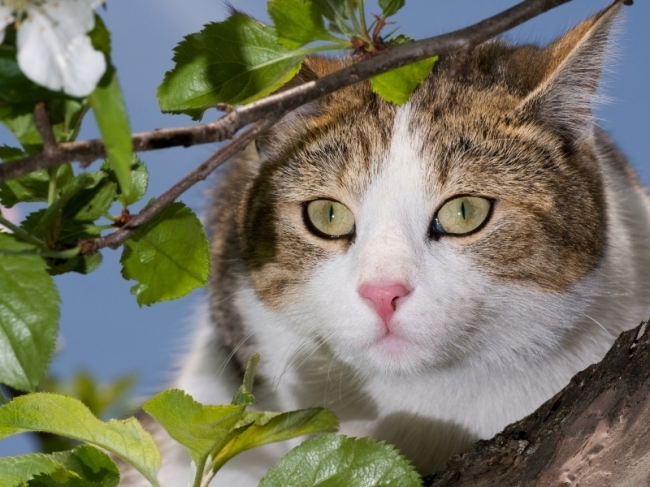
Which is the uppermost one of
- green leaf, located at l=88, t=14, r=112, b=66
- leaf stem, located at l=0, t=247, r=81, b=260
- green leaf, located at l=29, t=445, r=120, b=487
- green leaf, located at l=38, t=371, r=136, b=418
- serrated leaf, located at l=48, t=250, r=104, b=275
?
green leaf, located at l=88, t=14, r=112, b=66

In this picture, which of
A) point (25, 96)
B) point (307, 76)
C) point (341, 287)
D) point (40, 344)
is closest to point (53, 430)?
point (40, 344)

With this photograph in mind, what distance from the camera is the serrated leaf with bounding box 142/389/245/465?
91cm

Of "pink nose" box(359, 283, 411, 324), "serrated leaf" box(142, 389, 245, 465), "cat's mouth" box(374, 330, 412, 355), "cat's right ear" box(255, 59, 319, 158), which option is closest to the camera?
"serrated leaf" box(142, 389, 245, 465)

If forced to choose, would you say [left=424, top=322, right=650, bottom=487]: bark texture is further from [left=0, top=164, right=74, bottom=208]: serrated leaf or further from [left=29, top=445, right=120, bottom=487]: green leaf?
[left=0, top=164, right=74, bottom=208]: serrated leaf

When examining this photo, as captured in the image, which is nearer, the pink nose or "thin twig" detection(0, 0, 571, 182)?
"thin twig" detection(0, 0, 571, 182)

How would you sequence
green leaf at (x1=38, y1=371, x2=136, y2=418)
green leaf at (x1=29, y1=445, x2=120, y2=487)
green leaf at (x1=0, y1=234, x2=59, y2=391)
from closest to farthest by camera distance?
green leaf at (x1=0, y1=234, x2=59, y2=391) < green leaf at (x1=29, y1=445, x2=120, y2=487) < green leaf at (x1=38, y1=371, x2=136, y2=418)

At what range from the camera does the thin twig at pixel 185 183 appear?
0.88 metres

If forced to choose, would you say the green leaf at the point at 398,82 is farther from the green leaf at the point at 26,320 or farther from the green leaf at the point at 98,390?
the green leaf at the point at 98,390

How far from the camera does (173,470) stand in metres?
1.80

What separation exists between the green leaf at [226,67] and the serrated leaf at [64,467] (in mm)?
531

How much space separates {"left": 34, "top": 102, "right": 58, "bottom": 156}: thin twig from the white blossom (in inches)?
1.7

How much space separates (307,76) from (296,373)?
66cm

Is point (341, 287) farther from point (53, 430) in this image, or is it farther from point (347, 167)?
point (53, 430)

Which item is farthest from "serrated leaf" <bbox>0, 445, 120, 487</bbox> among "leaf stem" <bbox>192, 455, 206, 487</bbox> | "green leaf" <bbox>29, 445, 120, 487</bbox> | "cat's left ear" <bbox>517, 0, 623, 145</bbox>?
"cat's left ear" <bbox>517, 0, 623, 145</bbox>
